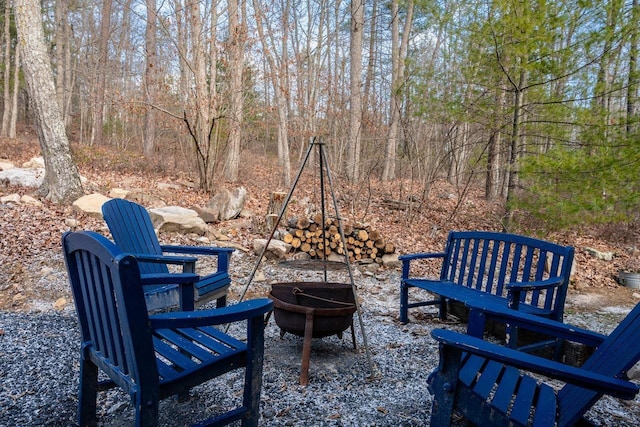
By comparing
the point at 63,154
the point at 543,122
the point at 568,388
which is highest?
the point at 543,122

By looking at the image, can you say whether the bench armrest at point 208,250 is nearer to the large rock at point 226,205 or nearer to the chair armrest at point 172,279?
the chair armrest at point 172,279

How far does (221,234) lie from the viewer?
658cm

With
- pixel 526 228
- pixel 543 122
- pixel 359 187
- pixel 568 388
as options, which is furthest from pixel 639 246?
pixel 568 388

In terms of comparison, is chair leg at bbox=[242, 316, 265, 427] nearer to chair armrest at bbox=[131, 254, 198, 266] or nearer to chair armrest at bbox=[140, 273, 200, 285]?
chair armrest at bbox=[140, 273, 200, 285]

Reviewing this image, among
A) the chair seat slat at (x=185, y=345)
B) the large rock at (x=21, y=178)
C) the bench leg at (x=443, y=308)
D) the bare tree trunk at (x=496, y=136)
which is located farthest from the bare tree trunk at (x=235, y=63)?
the chair seat slat at (x=185, y=345)

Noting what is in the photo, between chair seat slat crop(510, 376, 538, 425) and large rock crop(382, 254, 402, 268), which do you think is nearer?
chair seat slat crop(510, 376, 538, 425)

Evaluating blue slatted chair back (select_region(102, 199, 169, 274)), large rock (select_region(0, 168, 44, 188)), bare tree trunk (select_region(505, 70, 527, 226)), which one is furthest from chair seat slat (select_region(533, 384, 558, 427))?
large rock (select_region(0, 168, 44, 188))

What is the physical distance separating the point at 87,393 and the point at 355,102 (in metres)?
8.84

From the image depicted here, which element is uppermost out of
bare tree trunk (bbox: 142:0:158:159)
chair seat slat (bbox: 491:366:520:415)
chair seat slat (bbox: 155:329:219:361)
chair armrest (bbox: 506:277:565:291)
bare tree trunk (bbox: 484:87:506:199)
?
bare tree trunk (bbox: 142:0:158:159)

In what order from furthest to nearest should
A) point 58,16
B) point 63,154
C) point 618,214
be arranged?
point 58,16
point 63,154
point 618,214

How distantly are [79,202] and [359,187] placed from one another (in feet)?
16.1

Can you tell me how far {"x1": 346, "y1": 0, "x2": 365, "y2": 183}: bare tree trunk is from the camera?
27.9 feet

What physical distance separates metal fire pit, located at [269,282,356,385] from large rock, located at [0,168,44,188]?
6729 millimetres

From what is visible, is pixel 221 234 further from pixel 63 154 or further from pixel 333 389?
pixel 333 389
